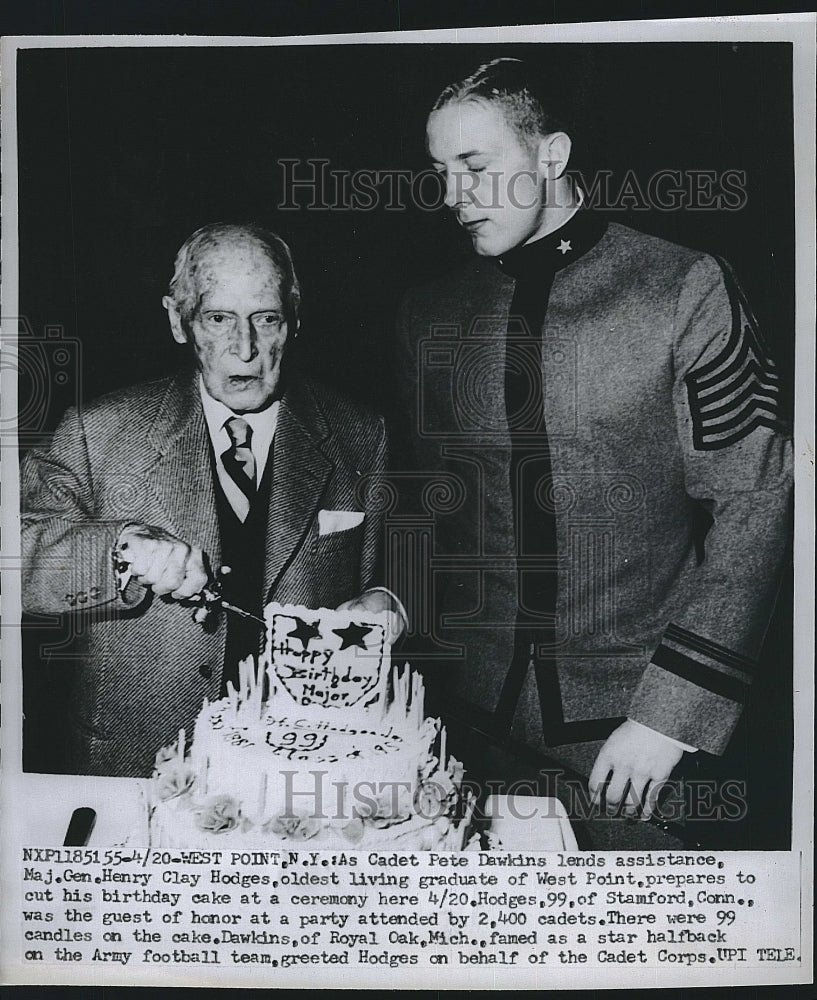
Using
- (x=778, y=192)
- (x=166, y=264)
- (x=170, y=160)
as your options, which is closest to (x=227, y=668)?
(x=166, y=264)

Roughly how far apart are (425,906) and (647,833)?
0.26m

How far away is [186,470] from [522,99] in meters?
0.56

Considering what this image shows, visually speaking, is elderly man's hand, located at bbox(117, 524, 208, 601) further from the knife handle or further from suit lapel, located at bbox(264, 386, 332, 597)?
the knife handle

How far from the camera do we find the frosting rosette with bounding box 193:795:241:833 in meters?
1.04

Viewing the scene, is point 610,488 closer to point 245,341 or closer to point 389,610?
point 389,610

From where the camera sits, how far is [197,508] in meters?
1.05

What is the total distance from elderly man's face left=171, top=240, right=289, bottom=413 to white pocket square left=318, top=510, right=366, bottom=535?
142 millimetres

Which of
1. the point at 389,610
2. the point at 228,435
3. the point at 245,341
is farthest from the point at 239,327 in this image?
the point at 389,610

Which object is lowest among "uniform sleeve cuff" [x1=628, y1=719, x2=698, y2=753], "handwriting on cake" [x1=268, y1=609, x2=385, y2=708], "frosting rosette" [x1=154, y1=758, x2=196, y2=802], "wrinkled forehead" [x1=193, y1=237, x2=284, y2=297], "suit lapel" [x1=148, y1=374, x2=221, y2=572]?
"frosting rosette" [x1=154, y1=758, x2=196, y2=802]

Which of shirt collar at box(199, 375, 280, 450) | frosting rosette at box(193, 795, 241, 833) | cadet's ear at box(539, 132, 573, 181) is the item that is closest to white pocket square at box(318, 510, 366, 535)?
shirt collar at box(199, 375, 280, 450)

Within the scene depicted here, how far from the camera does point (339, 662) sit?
1044 millimetres

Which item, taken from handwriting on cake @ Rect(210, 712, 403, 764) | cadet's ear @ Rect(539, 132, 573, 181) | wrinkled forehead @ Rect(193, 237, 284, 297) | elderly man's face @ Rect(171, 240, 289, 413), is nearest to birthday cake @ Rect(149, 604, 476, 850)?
handwriting on cake @ Rect(210, 712, 403, 764)

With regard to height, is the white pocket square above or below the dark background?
below

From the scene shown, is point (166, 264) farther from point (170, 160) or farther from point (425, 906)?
point (425, 906)
